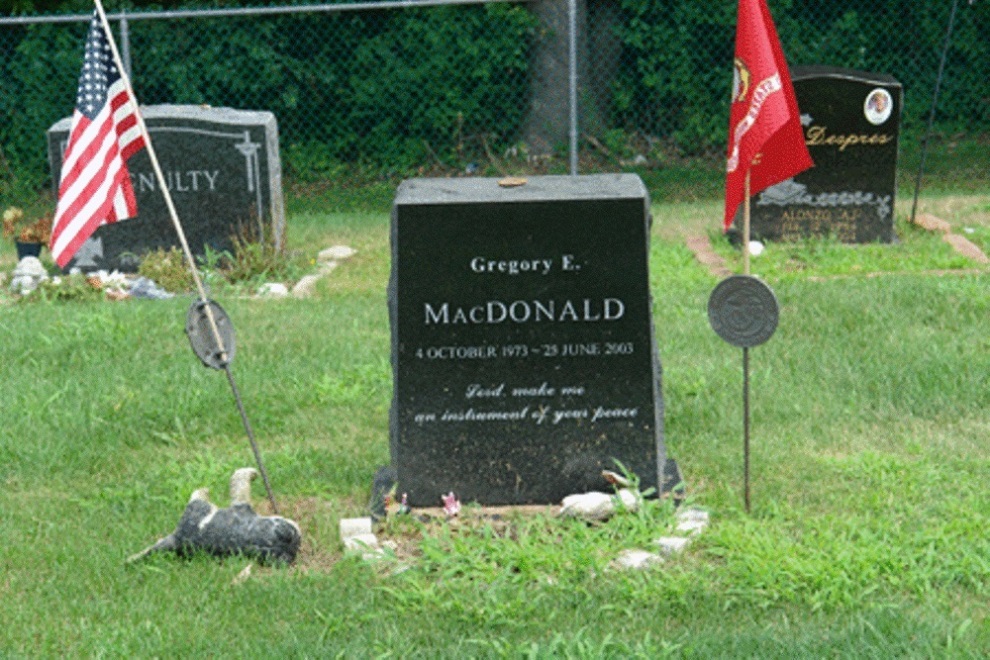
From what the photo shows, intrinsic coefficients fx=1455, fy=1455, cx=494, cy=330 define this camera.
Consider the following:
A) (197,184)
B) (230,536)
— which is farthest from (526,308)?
(197,184)

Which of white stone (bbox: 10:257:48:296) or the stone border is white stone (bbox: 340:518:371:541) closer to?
white stone (bbox: 10:257:48:296)

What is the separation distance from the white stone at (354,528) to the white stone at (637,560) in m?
0.97

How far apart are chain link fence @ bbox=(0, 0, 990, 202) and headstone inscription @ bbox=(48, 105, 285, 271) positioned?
4.31m

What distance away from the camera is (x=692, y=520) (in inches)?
214

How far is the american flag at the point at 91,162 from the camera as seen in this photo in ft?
18.4

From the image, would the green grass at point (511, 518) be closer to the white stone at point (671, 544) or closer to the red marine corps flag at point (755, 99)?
the white stone at point (671, 544)

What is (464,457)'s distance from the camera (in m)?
5.57

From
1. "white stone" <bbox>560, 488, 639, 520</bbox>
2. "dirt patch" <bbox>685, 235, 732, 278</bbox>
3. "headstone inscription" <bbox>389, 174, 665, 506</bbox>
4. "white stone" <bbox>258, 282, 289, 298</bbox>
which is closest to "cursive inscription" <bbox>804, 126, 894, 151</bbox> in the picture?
"dirt patch" <bbox>685, 235, 732, 278</bbox>

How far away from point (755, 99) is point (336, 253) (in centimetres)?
602

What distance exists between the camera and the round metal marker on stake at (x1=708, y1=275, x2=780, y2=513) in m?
5.37

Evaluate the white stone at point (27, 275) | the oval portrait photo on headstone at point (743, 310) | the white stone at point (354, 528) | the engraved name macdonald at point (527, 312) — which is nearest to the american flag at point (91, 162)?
the engraved name macdonald at point (527, 312)

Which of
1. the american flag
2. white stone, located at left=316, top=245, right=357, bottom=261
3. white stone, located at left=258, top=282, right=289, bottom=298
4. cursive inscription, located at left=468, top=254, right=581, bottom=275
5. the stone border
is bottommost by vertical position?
white stone, located at left=316, top=245, right=357, bottom=261

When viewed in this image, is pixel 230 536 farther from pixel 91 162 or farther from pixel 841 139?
pixel 841 139

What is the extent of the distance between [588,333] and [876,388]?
84.9 inches
